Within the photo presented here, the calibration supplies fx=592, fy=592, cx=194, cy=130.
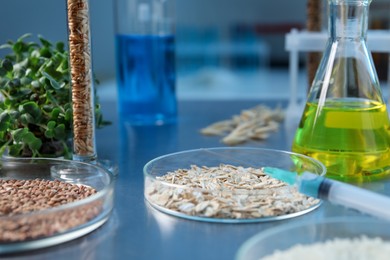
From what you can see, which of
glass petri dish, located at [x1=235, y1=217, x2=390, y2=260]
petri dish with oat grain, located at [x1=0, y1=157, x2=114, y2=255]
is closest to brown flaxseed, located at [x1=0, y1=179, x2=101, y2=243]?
petri dish with oat grain, located at [x1=0, y1=157, x2=114, y2=255]

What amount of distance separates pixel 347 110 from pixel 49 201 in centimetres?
35

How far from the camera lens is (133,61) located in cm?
104

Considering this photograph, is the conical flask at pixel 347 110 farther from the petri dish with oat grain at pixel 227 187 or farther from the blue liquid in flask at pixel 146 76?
the blue liquid in flask at pixel 146 76

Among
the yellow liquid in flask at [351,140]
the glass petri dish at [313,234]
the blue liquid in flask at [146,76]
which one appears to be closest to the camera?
the glass petri dish at [313,234]

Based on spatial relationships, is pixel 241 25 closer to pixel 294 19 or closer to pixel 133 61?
pixel 294 19

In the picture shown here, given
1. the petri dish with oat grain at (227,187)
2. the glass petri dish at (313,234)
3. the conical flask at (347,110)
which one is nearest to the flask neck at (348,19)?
the conical flask at (347,110)

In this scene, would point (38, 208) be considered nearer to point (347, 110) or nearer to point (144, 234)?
point (144, 234)

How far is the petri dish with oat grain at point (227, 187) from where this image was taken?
563mm

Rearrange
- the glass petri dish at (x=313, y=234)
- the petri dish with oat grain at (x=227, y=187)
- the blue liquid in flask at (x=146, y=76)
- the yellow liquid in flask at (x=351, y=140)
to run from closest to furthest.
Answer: the glass petri dish at (x=313, y=234) → the petri dish with oat grain at (x=227, y=187) → the yellow liquid in flask at (x=351, y=140) → the blue liquid in flask at (x=146, y=76)

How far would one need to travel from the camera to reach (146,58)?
1035 millimetres

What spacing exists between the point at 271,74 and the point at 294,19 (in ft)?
0.88

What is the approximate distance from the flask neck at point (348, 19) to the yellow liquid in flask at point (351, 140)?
9cm

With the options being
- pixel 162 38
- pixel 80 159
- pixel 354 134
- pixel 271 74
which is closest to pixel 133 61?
pixel 162 38

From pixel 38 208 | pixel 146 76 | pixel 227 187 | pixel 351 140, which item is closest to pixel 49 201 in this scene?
pixel 38 208
